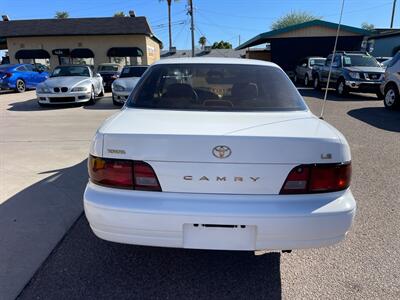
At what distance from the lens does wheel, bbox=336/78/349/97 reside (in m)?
14.7

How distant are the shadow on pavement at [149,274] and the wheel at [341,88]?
43.2 ft

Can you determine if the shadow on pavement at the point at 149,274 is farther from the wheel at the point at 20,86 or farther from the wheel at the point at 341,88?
the wheel at the point at 20,86

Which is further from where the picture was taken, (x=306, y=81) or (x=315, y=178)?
(x=306, y=81)

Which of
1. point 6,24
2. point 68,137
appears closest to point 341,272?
point 68,137

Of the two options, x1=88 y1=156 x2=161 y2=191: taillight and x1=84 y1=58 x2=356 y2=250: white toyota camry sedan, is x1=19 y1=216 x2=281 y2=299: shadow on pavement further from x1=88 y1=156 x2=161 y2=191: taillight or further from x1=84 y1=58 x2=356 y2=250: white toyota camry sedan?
x1=88 y1=156 x2=161 y2=191: taillight

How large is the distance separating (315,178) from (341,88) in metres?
13.9

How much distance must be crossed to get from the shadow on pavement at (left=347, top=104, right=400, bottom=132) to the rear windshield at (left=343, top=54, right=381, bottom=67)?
3.74 metres

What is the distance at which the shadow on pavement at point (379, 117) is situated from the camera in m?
8.72

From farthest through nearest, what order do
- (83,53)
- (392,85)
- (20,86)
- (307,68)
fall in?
(83,53) < (307,68) < (20,86) < (392,85)

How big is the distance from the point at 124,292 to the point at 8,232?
1.54 meters

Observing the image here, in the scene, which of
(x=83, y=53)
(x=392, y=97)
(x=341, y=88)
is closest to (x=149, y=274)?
(x=392, y=97)

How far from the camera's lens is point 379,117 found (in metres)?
9.97

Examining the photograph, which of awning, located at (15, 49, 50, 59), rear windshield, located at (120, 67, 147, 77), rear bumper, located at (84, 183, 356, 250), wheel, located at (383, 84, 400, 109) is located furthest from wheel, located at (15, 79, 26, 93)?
rear bumper, located at (84, 183, 356, 250)

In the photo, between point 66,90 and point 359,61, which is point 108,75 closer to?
point 66,90
